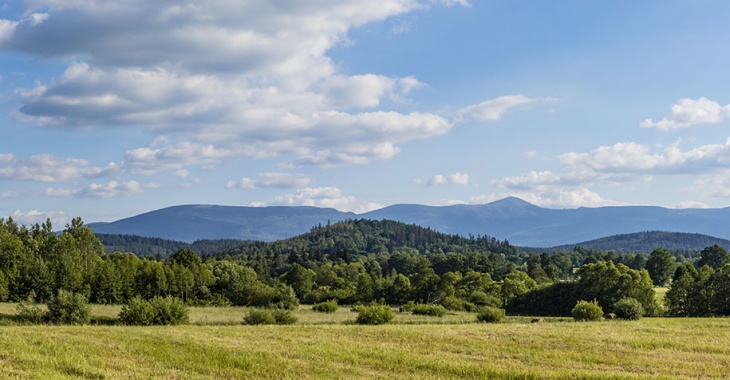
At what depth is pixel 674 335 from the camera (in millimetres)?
35688

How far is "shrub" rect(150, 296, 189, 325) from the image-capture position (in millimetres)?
44031

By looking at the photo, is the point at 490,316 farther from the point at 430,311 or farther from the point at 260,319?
the point at 430,311

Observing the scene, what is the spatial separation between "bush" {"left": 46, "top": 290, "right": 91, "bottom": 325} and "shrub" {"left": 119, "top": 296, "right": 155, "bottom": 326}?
3100mm

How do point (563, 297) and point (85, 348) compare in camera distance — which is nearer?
point (85, 348)

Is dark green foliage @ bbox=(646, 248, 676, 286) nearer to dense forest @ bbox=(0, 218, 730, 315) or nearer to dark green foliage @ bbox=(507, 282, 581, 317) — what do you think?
dense forest @ bbox=(0, 218, 730, 315)

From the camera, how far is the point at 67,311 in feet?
145

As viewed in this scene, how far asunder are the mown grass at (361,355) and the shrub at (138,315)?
785 cm

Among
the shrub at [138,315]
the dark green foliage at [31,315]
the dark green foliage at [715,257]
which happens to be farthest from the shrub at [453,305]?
the dark green foliage at [715,257]

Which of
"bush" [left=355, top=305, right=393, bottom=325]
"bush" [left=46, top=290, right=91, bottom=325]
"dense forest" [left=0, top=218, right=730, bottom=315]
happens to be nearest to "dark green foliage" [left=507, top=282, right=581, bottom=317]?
"dense forest" [left=0, top=218, right=730, bottom=315]

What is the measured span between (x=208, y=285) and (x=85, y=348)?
93.2 metres

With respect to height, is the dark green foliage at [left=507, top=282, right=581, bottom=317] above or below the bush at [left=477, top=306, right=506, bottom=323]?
below

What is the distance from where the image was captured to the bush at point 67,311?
43844 millimetres

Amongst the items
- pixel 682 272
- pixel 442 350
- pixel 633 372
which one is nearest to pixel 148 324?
pixel 442 350

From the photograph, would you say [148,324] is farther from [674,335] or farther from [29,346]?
[674,335]
